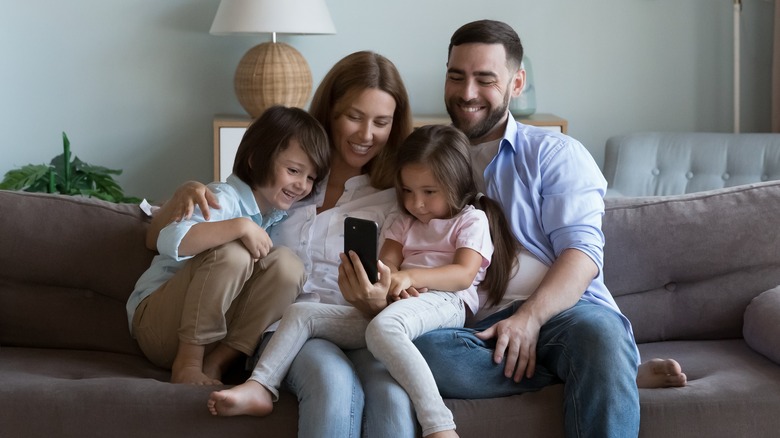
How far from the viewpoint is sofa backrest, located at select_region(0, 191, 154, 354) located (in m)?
2.25

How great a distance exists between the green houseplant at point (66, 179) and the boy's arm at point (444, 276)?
218 centimetres

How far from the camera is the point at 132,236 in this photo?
2.29m

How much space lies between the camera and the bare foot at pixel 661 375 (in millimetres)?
1965

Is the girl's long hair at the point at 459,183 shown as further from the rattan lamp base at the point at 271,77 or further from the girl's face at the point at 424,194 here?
the rattan lamp base at the point at 271,77

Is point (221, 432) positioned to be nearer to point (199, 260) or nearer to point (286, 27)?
point (199, 260)

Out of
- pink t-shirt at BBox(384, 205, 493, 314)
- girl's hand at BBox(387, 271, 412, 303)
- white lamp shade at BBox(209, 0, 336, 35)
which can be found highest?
white lamp shade at BBox(209, 0, 336, 35)

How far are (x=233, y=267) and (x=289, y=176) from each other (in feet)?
0.94

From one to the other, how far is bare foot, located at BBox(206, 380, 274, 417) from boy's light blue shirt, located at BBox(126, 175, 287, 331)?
0.37m

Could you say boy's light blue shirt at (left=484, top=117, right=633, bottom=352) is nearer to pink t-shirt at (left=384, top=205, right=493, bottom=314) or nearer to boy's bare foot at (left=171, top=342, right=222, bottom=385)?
pink t-shirt at (left=384, top=205, right=493, bottom=314)

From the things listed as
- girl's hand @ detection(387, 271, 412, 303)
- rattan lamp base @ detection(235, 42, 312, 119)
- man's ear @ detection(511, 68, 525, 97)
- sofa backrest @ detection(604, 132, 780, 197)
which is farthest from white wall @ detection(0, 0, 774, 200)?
girl's hand @ detection(387, 271, 412, 303)

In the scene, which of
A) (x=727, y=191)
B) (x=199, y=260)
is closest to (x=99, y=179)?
(x=199, y=260)

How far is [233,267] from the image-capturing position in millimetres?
2059

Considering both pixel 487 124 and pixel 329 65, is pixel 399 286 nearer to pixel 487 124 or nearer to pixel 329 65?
pixel 487 124

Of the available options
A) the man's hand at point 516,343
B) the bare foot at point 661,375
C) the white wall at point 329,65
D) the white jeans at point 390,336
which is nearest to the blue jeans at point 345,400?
the white jeans at point 390,336
